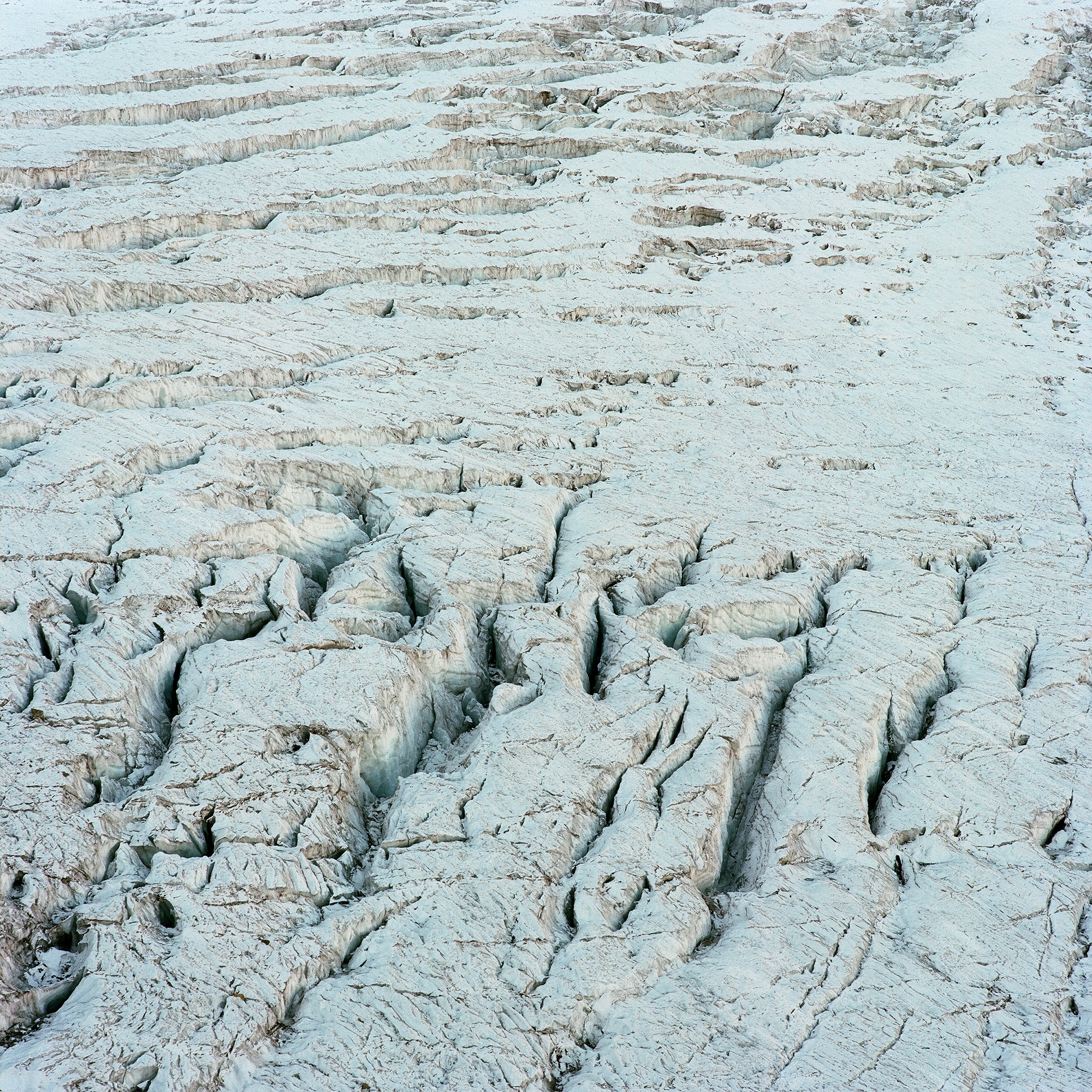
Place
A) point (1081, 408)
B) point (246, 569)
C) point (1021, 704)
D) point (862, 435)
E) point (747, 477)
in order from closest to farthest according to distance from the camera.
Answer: point (1021, 704) < point (246, 569) < point (747, 477) < point (862, 435) < point (1081, 408)

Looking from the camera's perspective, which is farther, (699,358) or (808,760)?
(699,358)

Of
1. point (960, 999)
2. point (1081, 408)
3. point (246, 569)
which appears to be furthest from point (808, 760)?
point (1081, 408)

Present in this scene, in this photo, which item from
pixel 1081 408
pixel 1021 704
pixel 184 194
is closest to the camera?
pixel 1021 704

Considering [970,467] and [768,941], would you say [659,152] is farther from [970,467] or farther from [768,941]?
[768,941]

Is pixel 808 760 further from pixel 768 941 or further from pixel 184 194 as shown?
pixel 184 194

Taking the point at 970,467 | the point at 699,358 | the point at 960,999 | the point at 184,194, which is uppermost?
the point at 184,194

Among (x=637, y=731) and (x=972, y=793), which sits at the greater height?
(x=637, y=731)

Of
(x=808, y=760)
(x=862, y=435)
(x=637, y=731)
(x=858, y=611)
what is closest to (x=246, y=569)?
(x=637, y=731)
